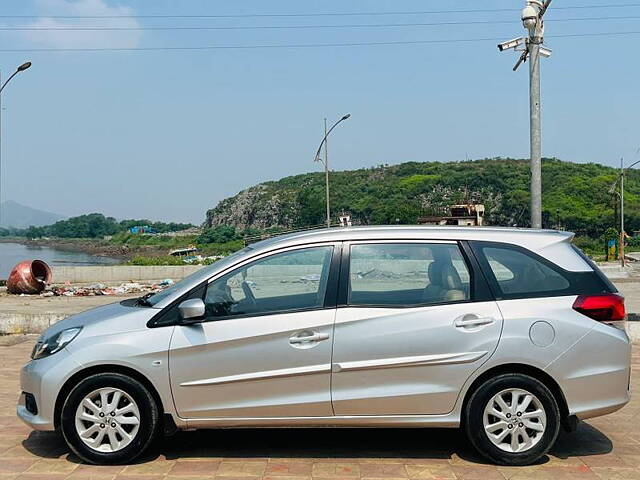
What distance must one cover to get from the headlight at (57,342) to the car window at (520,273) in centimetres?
309

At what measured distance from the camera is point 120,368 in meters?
5.28

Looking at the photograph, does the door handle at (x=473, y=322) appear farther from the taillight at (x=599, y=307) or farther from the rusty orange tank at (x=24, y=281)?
the rusty orange tank at (x=24, y=281)

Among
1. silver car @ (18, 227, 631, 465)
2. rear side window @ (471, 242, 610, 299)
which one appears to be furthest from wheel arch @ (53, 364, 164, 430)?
rear side window @ (471, 242, 610, 299)

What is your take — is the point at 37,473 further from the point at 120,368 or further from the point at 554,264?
the point at 554,264

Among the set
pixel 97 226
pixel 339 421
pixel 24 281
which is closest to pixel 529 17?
pixel 339 421

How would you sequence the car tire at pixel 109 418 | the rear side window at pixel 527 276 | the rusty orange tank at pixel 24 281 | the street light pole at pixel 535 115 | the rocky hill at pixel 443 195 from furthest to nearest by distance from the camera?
the rocky hill at pixel 443 195 → the rusty orange tank at pixel 24 281 → the street light pole at pixel 535 115 → the rear side window at pixel 527 276 → the car tire at pixel 109 418

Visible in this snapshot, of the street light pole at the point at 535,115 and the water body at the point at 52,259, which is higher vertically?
the street light pole at the point at 535,115

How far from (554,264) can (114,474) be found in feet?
11.5

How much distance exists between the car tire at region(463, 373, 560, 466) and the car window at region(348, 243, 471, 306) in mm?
708

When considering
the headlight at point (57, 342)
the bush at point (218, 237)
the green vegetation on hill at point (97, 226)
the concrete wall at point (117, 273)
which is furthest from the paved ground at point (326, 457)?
the green vegetation on hill at point (97, 226)

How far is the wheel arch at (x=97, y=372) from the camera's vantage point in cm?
527

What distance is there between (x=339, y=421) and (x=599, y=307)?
206 centimetres

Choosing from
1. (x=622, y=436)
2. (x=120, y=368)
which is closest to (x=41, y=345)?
(x=120, y=368)

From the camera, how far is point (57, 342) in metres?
5.38
